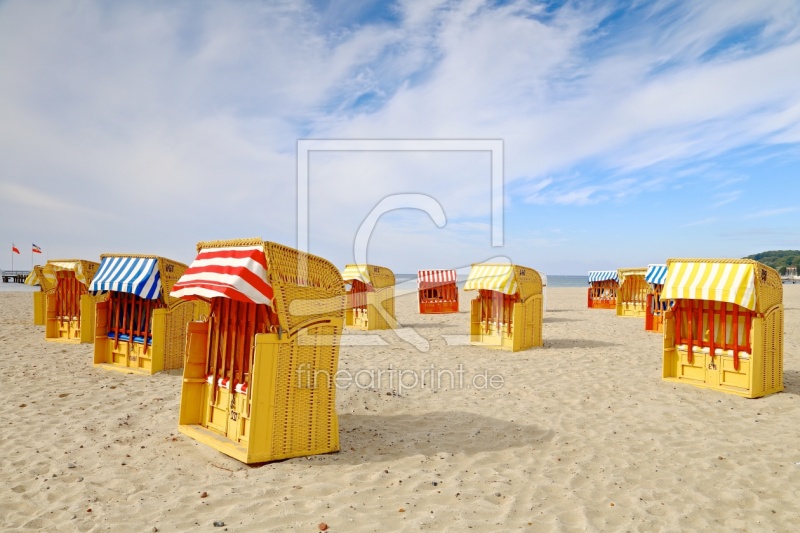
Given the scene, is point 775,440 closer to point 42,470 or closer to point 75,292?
point 42,470

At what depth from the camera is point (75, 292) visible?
46.5 feet

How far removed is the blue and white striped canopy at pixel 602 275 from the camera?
1123 inches

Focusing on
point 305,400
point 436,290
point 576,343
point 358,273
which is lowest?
point 576,343

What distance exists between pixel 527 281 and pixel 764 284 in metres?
5.29

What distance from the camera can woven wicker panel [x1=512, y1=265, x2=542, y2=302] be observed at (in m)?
12.8

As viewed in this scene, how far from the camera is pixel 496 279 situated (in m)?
12.8

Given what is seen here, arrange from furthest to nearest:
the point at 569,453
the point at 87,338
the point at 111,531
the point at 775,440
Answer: the point at 87,338 → the point at 775,440 → the point at 569,453 → the point at 111,531

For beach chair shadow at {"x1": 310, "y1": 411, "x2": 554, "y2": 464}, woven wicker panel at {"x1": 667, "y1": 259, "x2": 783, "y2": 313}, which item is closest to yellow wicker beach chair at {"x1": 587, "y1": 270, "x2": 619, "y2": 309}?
woven wicker panel at {"x1": 667, "y1": 259, "x2": 783, "y2": 313}

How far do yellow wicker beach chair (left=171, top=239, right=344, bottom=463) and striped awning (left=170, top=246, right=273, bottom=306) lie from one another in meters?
0.01

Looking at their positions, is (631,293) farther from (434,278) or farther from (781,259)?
(781,259)

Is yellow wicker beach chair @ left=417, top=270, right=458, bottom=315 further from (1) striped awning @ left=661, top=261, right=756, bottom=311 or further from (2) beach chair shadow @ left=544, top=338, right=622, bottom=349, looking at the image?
(1) striped awning @ left=661, top=261, right=756, bottom=311

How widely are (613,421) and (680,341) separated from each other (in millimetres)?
3486

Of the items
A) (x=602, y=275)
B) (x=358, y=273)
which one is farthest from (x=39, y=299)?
(x=602, y=275)

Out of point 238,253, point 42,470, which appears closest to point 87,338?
point 42,470
